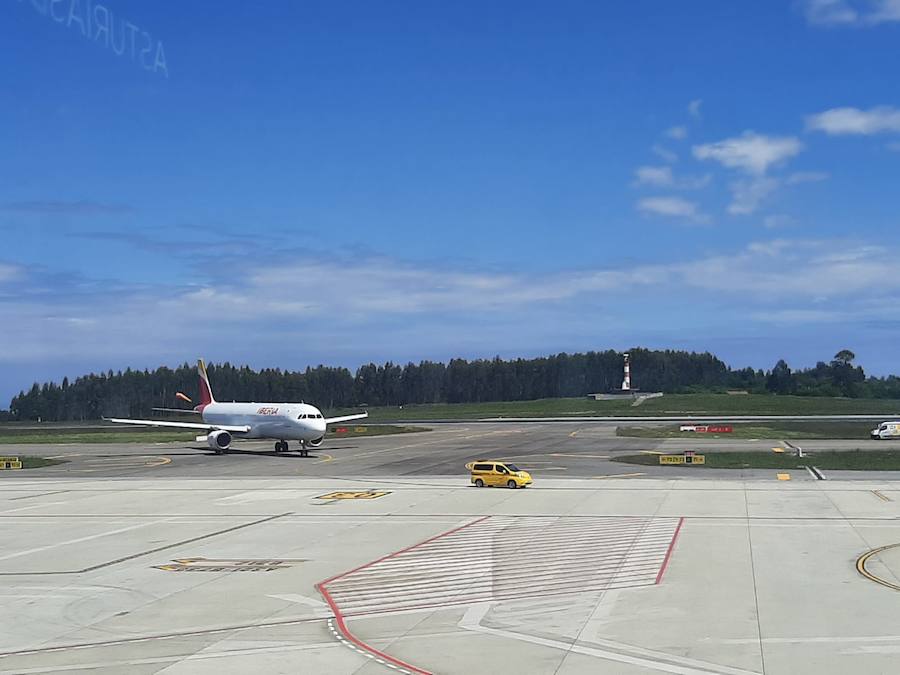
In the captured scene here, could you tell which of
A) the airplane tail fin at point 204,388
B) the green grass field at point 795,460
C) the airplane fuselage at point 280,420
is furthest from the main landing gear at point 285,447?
the green grass field at point 795,460

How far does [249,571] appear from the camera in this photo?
100 ft

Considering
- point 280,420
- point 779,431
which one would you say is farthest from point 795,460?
point 280,420

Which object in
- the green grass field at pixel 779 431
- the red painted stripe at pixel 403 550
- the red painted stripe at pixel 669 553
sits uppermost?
the green grass field at pixel 779 431

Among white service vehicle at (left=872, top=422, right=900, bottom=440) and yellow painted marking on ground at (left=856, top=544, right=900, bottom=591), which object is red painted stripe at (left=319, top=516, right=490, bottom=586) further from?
white service vehicle at (left=872, top=422, right=900, bottom=440)

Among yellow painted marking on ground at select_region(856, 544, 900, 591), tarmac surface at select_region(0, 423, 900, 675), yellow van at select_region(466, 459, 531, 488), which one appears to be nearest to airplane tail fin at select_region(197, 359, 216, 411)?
tarmac surface at select_region(0, 423, 900, 675)

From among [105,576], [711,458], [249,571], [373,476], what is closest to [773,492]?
[711,458]

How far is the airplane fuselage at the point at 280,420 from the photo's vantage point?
88.2m

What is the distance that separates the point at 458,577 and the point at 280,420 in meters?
63.0

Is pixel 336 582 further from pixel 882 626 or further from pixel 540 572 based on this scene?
pixel 882 626

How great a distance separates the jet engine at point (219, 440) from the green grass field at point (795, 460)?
39.6 metres

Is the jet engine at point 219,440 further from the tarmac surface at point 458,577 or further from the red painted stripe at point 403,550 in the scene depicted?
the red painted stripe at point 403,550

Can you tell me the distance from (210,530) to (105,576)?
10.4 metres

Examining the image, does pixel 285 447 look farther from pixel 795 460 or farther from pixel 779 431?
pixel 779 431

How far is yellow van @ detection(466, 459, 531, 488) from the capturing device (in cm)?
5588
